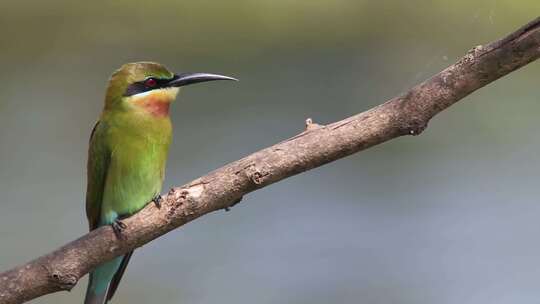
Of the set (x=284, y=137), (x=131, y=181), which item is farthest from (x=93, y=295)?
(x=284, y=137)

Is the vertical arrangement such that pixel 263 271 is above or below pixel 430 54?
below

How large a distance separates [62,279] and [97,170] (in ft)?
2.25

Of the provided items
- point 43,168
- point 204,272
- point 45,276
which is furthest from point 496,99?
point 45,276

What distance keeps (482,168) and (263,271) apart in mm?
1107

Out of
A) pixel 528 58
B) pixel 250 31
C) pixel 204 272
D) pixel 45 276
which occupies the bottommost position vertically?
pixel 45 276

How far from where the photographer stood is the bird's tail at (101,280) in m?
3.02

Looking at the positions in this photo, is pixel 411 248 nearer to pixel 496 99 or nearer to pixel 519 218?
pixel 519 218

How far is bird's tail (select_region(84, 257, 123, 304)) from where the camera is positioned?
3.02m

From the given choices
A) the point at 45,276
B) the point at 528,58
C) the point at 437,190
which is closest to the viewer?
the point at 528,58

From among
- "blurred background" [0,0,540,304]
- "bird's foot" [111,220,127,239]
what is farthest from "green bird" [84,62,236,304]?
"blurred background" [0,0,540,304]

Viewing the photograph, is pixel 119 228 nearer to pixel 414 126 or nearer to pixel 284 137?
pixel 414 126

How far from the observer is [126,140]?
3.04m

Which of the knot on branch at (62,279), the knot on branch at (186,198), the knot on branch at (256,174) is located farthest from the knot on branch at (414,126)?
the knot on branch at (62,279)

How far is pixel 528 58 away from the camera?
85.8 inches
